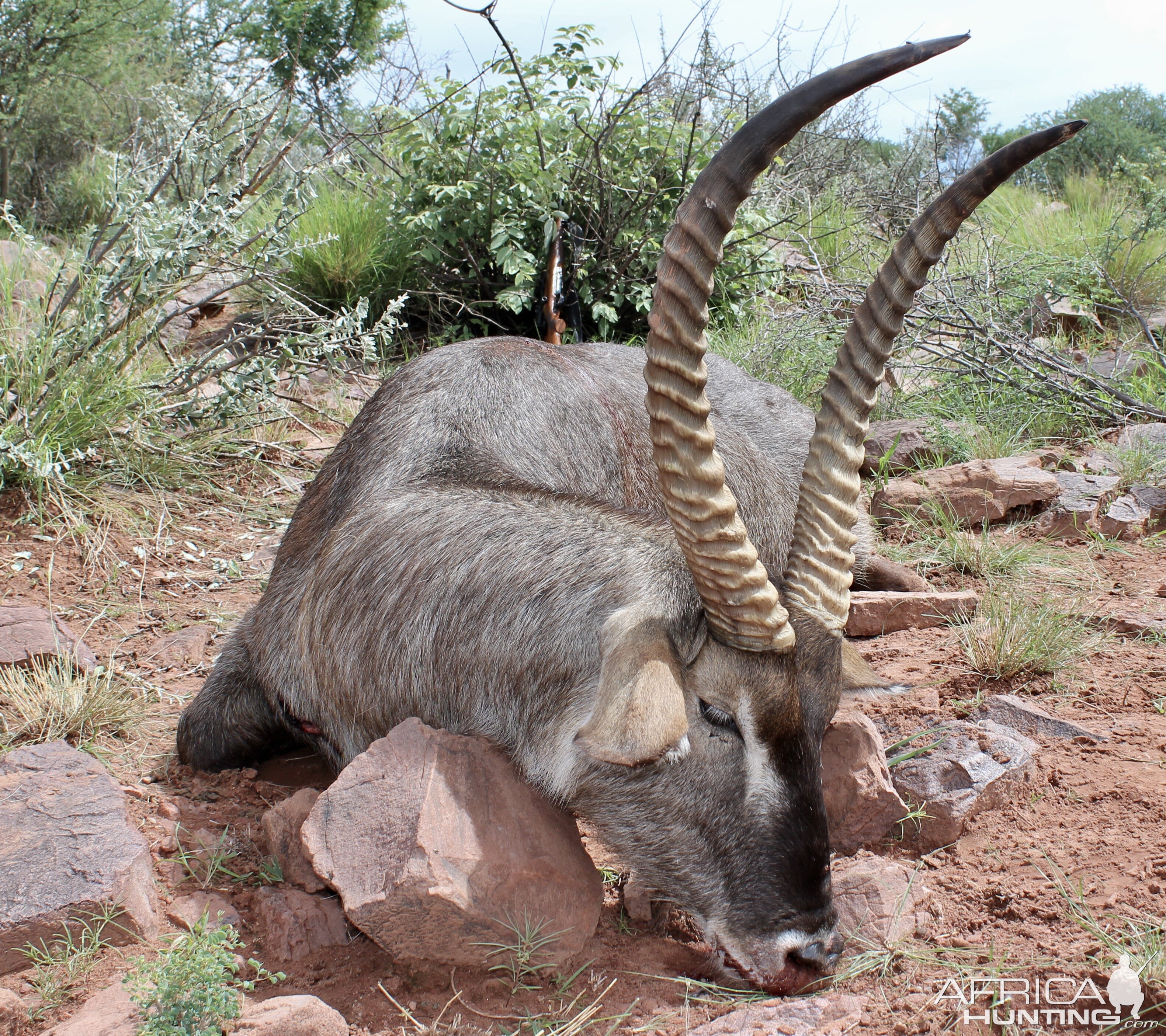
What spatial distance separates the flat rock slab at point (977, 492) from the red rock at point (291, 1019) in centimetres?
423

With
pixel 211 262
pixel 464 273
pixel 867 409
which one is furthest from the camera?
pixel 464 273

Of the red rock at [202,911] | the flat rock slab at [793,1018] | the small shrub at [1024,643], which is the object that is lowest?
the flat rock slab at [793,1018]

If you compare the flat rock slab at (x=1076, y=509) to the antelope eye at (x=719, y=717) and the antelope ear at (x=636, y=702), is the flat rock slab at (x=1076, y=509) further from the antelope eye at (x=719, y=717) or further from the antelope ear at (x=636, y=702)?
the antelope ear at (x=636, y=702)

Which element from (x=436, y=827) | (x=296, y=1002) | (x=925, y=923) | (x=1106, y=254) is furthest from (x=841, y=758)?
(x=1106, y=254)

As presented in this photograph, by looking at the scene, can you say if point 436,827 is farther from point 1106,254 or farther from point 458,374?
point 1106,254

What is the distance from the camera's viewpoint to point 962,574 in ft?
17.0

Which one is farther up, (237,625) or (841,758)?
(237,625)

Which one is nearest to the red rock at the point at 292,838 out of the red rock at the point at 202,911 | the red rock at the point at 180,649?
the red rock at the point at 202,911

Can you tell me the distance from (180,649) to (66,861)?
1.86 meters

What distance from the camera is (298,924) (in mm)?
2686

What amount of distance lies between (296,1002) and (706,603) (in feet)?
4.17

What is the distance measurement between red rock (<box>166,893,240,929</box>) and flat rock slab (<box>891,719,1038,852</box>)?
6.29 feet

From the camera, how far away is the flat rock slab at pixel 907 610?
449cm

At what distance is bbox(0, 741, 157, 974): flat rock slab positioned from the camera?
2.56 metres
